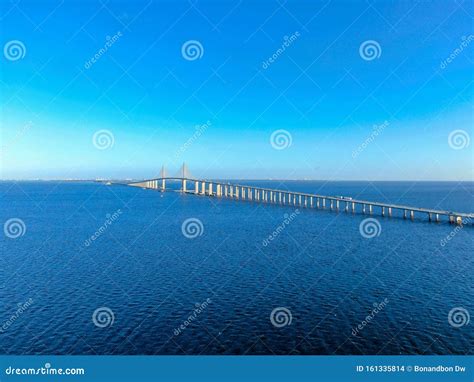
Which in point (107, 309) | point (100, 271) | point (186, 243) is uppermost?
point (186, 243)

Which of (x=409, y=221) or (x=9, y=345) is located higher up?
(x=409, y=221)

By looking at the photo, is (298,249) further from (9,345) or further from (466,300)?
(9,345)

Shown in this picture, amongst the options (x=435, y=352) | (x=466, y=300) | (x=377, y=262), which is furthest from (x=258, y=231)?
(x=435, y=352)

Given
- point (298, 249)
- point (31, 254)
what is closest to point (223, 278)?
point (298, 249)

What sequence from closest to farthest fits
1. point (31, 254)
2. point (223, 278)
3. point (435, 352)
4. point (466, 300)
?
point (435, 352) → point (466, 300) → point (223, 278) → point (31, 254)

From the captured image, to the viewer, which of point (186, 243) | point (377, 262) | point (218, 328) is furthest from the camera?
point (186, 243)

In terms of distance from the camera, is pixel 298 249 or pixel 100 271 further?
pixel 298 249
